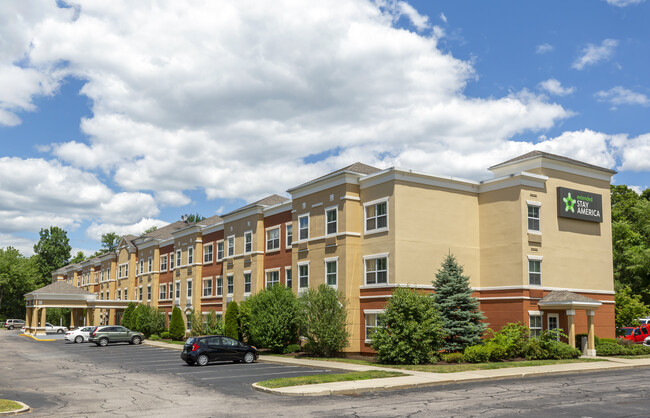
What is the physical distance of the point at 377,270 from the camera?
35.3 meters

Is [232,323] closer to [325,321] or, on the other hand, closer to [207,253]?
[325,321]

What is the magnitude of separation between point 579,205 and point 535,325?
8.76 meters

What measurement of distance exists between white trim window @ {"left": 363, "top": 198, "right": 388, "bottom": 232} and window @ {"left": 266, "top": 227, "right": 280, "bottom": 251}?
10.8 metres

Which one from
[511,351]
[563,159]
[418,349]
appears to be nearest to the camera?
[418,349]

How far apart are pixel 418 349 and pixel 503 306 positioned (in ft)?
27.6

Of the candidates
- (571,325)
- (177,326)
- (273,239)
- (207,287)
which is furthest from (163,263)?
(571,325)

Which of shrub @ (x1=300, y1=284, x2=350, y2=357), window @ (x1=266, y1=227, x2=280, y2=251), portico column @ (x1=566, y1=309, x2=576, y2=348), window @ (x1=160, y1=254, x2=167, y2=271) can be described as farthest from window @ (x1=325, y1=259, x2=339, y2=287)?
window @ (x1=160, y1=254, x2=167, y2=271)

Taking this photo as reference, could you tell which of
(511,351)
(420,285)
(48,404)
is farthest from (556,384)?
(48,404)

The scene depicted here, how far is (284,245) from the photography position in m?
44.5

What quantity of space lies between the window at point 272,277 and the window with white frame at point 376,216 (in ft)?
36.9

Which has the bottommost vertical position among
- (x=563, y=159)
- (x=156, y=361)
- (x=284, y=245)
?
(x=156, y=361)

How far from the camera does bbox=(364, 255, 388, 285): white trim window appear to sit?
34781 millimetres

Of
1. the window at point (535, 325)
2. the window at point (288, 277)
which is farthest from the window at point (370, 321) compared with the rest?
the window at point (288, 277)

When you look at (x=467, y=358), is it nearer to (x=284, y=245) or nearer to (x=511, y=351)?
(x=511, y=351)
